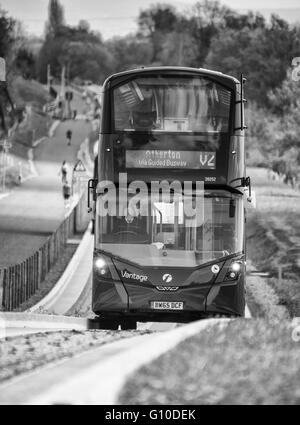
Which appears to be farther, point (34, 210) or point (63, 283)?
point (34, 210)

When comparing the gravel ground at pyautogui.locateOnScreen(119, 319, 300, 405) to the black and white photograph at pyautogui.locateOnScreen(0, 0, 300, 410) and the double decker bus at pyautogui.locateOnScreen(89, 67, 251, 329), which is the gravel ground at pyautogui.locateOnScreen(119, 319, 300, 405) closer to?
the black and white photograph at pyautogui.locateOnScreen(0, 0, 300, 410)

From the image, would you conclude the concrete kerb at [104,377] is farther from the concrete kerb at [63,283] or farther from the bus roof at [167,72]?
the concrete kerb at [63,283]

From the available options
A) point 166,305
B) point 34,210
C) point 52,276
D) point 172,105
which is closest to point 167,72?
point 172,105

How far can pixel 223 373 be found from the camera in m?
13.2

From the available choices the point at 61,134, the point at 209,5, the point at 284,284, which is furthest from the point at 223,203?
the point at 209,5

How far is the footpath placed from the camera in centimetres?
5312

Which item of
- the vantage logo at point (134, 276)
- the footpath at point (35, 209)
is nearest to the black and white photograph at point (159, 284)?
the vantage logo at point (134, 276)

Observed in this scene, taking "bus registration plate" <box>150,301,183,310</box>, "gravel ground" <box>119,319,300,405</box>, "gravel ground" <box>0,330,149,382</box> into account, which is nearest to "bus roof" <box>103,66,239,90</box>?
"bus registration plate" <box>150,301,183,310</box>

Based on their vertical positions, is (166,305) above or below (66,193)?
above

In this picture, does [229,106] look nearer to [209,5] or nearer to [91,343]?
[91,343]

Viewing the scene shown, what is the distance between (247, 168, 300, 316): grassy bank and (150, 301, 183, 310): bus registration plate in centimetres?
1188

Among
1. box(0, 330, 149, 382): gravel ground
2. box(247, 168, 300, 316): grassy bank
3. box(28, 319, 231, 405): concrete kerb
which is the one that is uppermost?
box(28, 319, 231, 405): concrete kerb

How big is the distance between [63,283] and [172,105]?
17.2 meters

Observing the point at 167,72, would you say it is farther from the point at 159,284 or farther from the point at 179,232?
the point at 159,284
